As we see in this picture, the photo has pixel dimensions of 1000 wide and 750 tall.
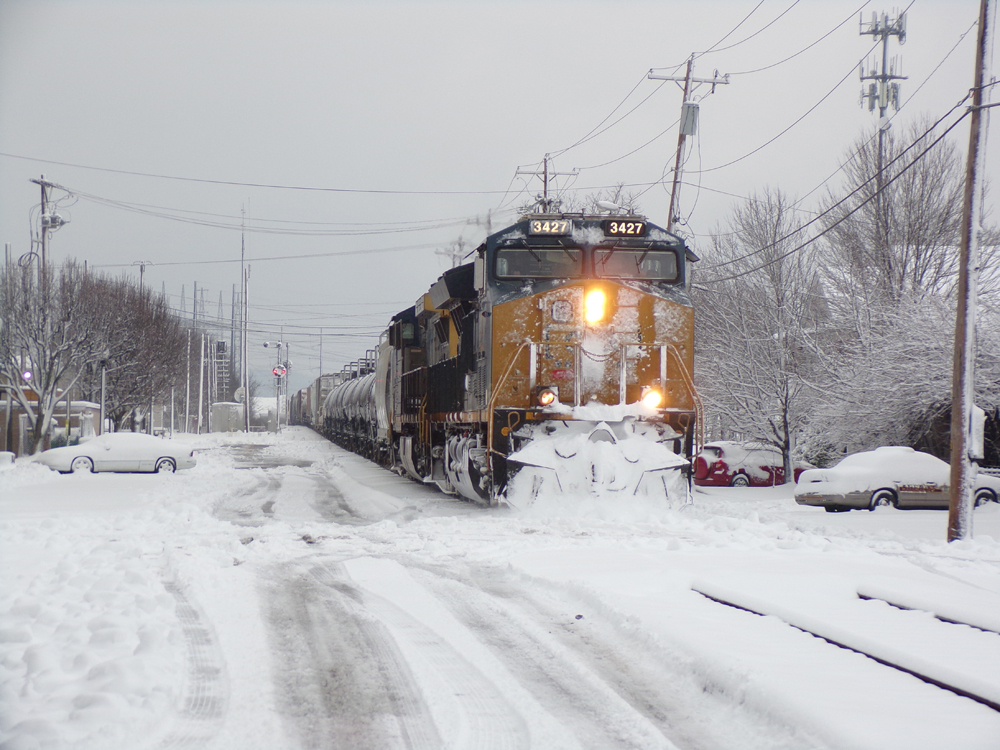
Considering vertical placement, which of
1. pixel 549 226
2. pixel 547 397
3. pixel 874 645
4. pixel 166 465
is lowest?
pixel 166 465

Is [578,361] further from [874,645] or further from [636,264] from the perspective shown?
[874,645]

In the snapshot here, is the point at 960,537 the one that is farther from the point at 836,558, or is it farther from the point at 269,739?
the point at 269,739

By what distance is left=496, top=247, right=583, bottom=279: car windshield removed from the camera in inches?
496

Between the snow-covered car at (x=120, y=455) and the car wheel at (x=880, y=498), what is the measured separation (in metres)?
16.9

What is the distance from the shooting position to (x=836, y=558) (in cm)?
865

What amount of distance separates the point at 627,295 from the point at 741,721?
8.88 m

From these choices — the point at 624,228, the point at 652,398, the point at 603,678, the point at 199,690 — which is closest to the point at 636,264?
the point at 624,228

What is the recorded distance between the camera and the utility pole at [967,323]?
11.3 meters

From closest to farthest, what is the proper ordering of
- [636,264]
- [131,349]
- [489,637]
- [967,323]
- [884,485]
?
[489,637] < [967,323] < [636,264] < [884,485] < [131,349]

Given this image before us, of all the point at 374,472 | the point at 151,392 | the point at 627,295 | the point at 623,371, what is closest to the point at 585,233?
the point at 627,295

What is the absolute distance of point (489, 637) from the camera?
19.0ft

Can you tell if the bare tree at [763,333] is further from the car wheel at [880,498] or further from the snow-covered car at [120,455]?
the snow-covered car at [120,455]

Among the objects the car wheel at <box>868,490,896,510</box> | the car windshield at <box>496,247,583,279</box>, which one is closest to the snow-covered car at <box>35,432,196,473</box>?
the car windshield at <box>496,247,583,279</box>

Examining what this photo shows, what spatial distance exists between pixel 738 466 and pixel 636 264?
1465cm
